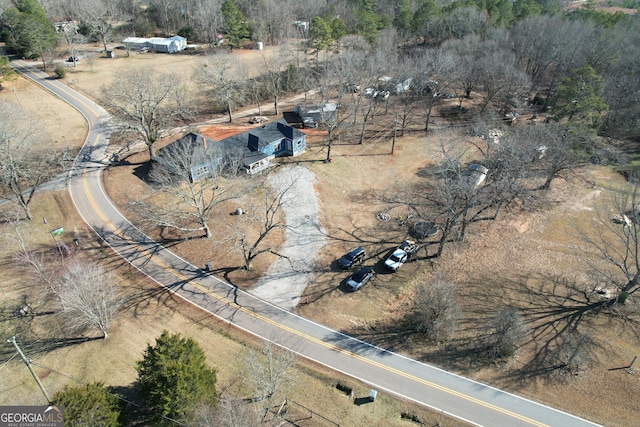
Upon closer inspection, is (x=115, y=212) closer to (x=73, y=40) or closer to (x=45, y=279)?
(x=45, y=279)

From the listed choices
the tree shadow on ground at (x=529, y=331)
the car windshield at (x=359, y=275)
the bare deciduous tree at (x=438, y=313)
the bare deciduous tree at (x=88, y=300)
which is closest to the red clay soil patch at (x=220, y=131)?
the bare deciduous tree at (x=88, y=300)

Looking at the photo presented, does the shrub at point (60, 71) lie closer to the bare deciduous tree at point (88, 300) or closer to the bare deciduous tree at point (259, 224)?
the bare deciduous tree at point (259, 224)

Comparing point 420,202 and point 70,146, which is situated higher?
point 70,146

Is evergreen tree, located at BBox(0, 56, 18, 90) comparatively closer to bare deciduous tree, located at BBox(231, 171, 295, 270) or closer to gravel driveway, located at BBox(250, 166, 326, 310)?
gravel driveway, located at BBox(250, 166, 326, 310)

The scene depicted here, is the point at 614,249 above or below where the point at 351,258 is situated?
below

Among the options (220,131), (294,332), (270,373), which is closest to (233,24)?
(220,131)

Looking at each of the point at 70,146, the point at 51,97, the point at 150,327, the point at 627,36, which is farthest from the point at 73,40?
the point at 627,36

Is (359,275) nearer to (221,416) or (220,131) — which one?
(221,416)
